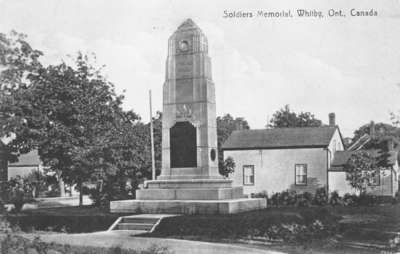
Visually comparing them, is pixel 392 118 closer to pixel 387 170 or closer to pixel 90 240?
pixel 387 170

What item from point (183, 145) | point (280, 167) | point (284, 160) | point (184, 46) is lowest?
point (280, 167)

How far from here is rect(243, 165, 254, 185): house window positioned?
35.0 metres

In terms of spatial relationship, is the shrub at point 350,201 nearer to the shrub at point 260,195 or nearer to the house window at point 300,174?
the house window at point 300,174

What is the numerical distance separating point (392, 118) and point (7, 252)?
749 inches

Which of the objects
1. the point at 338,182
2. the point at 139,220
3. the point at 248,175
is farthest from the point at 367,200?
the point at 139,220

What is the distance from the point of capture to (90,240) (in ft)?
41.2

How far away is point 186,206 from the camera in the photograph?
16.2 m

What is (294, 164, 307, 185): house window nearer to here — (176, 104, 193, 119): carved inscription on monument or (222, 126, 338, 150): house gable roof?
(222, 126, 338, 150): house gable roof

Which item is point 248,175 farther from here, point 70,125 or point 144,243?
point 144,243

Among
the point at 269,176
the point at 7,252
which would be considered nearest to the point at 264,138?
the point at 269,176

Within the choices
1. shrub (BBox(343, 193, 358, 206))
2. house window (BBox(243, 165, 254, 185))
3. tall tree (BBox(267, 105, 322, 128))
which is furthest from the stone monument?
tall tree (BBox(267, 105, 322, 128))

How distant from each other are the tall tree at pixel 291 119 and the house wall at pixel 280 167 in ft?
Answer: 116

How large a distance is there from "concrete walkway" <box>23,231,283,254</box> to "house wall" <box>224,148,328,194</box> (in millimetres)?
21552

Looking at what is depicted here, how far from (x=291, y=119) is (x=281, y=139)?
3527 cm
